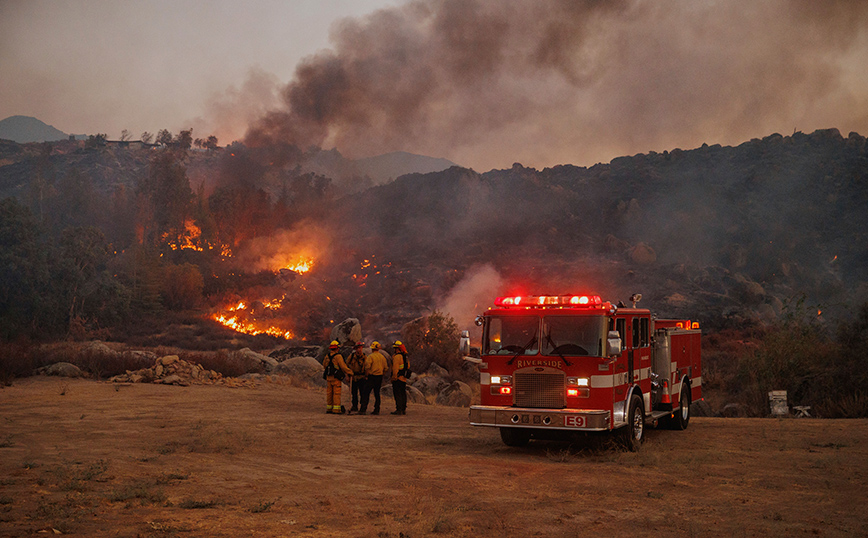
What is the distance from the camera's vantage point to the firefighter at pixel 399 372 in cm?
1662

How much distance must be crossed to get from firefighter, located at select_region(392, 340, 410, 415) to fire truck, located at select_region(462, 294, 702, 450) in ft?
16.8

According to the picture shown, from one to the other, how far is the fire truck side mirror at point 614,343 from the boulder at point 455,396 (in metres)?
12.6

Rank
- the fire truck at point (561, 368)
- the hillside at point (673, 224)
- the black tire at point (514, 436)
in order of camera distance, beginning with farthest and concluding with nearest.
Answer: the hillside at point (673, 224)
the black tire at point (514, 436)
the fire truck at point (561, 368)

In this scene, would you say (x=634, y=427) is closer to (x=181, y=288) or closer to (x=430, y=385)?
(x=430, y=385)

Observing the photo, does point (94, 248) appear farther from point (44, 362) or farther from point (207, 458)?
point (207, 458)

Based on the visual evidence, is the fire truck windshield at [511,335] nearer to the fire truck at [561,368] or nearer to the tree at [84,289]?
the fire truck at [561,368]

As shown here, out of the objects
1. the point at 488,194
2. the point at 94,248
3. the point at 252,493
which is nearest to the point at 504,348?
the point at 252,493

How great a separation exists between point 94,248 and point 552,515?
168ft

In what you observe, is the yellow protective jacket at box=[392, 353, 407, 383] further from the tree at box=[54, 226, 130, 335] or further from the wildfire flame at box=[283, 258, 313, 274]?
the wildfire flame at box=[283, 258, 313, 274]

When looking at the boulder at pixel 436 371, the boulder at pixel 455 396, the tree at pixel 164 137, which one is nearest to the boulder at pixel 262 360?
the boulder at pixel 436 371

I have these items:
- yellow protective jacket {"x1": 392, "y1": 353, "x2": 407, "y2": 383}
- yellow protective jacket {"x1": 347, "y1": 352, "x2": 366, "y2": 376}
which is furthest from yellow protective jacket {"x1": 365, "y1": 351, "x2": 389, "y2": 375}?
yellow protective jacket {"x1": 392, "y1": 353, "x2": 407, "y2": 383}

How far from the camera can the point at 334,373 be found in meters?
16.4

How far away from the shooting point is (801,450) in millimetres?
11797

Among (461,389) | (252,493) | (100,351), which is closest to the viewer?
(252,493)
